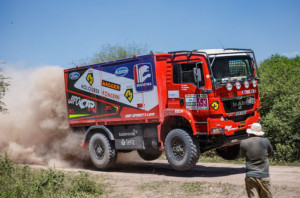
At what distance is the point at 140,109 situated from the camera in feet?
41.3

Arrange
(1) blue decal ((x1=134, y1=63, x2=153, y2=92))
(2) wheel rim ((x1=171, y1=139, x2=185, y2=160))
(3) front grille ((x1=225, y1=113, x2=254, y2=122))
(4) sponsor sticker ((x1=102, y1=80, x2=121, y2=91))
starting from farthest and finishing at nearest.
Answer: (4) sponsor sticker ((x1=102, y1=80, x2=121, y2=91)) → (1) blue decal ((x1=134, y1=63, x2=153, y2=92)) → (2) wheel rim ((x1=171, y1=139, x2=185, y2=160)) → (3) front grille ((x1=225, y1=113, x2=254, y2=122))

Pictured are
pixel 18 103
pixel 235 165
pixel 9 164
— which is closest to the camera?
pixel 9 164

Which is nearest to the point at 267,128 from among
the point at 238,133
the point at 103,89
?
the point at 238,133

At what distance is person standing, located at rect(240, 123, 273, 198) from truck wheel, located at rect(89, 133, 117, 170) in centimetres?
745

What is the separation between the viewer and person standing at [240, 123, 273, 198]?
22.0 ft

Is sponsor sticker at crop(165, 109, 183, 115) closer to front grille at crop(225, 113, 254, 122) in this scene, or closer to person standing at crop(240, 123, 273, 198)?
front grille at crop(225, 113, 254, 122)

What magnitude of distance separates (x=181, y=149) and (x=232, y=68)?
8.93 ft

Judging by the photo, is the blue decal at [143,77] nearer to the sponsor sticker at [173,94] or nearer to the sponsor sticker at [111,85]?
the sponsor sticker at [173,94]

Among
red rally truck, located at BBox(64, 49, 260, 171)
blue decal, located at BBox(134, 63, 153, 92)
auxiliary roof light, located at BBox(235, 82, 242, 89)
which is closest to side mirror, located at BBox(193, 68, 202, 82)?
red rally truck, located at BBox(64, 49, 260, 171)

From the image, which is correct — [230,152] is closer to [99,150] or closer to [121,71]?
[121,71]

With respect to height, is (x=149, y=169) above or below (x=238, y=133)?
below

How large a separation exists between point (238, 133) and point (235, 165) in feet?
7.98

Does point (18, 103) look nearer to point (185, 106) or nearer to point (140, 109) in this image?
point (140, 109)

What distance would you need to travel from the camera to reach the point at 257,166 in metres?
6.78
